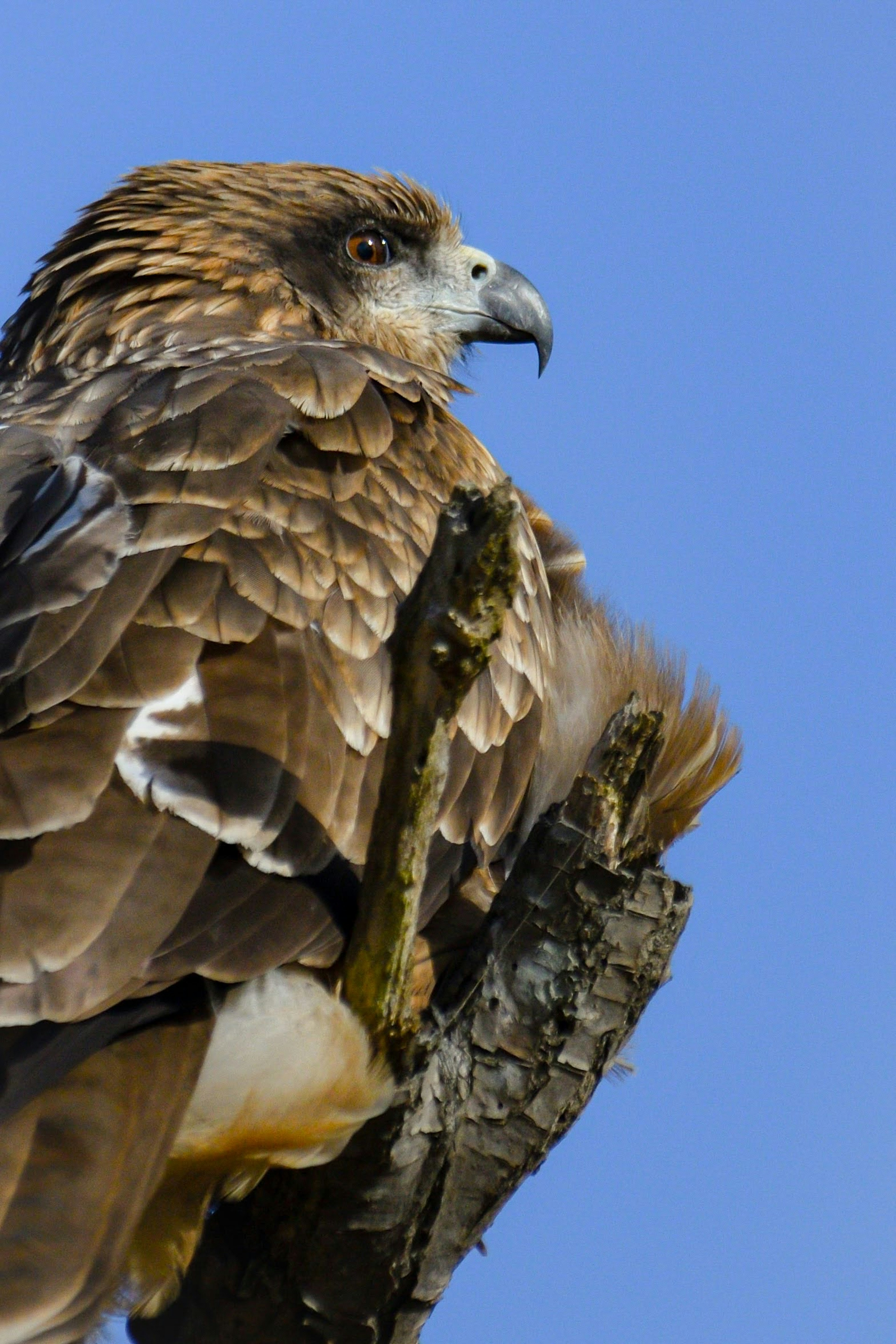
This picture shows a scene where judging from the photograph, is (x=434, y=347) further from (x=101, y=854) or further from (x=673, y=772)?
(x=101, y=854)

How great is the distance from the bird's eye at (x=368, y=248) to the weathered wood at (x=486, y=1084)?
10.1ft

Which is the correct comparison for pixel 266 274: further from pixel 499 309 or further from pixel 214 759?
pixel 214 759

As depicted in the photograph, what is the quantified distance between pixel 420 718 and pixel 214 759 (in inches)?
17.2

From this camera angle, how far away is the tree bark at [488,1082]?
324 centimetres

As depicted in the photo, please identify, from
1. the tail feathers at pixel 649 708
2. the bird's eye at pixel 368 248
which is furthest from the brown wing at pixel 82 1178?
the bird's eye at pixel 368 248

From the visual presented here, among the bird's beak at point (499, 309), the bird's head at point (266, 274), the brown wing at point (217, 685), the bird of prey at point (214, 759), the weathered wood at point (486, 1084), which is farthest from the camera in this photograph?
the bird's beak at point (499, 309)

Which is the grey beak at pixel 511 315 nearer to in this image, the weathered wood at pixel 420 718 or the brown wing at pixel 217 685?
the brown wing at pixel 217 685

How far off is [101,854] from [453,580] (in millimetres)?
750

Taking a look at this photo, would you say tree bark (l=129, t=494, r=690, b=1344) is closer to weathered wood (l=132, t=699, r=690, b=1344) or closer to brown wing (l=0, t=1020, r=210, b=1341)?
weathered wood (l=132, t=699, r=690, b=1344)

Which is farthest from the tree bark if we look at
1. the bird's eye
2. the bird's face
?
the bird's eye

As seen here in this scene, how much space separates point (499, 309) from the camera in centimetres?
621

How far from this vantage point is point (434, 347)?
6.14 meters

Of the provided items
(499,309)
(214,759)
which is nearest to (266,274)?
(499,309)

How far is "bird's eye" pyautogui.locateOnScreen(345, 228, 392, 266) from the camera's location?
19.3 feet
